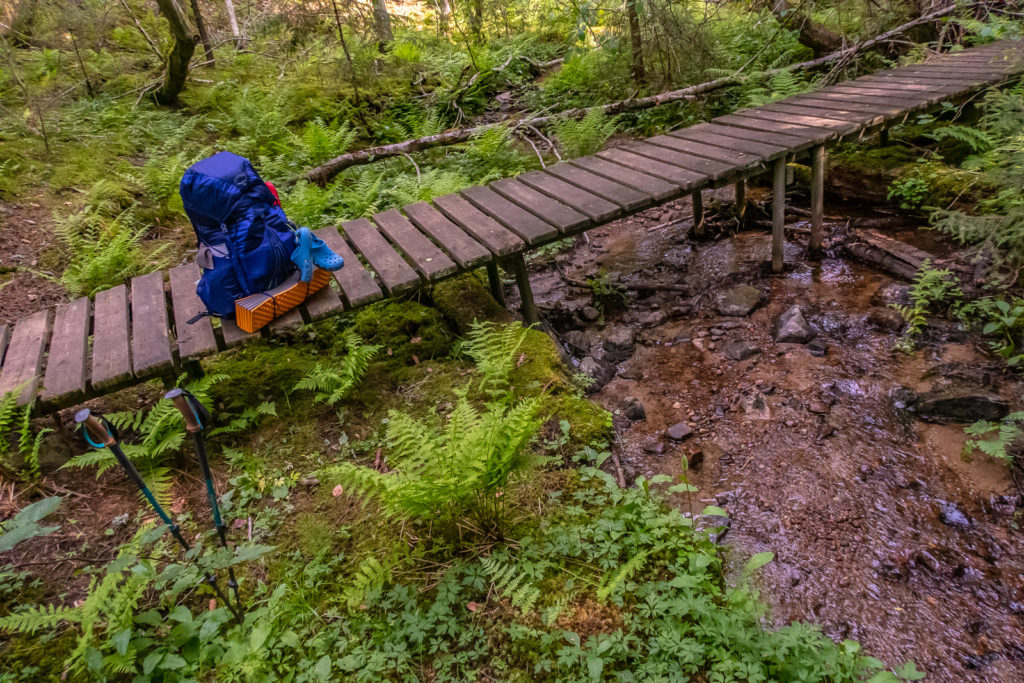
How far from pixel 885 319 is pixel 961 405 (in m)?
1.16

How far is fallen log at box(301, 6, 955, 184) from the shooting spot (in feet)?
23.0

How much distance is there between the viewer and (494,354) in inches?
146

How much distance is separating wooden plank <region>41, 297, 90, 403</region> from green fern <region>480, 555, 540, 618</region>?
2657 millimetres

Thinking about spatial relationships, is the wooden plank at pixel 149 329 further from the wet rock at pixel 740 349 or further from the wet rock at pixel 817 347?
the wet rock at pixel 817 347

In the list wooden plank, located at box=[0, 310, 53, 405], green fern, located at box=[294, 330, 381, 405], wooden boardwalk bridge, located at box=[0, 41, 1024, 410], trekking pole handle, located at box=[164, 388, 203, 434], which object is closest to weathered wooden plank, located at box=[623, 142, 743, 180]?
wooden boardwalk bridge, located at box=[0, 41, 1024, 410]

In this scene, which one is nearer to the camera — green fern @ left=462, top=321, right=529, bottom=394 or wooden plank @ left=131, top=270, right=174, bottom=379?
wooden plank @ left=131, top=270, right=174, bottom=379

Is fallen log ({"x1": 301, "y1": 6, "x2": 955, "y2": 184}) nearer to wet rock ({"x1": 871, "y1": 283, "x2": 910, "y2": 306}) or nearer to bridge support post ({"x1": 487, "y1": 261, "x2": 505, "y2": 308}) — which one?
bridge support post ({"x1": 487, "y1": 261, "x2": 505, "y2": 308})

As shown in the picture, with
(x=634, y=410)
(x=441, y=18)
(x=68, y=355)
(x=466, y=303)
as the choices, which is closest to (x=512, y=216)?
(x=466, y=303)

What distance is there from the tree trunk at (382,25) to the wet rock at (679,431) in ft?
26.4

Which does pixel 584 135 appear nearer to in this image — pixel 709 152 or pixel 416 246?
pixel 709 152

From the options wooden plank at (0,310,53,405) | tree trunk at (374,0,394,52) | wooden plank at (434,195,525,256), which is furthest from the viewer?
tree trunk at (374,0,394,52)

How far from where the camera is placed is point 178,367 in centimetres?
340

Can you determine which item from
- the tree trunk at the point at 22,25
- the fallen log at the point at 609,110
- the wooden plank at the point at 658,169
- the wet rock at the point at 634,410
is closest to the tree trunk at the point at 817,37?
the fallen log at the point at 609,110

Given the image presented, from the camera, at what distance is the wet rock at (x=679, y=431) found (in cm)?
399
